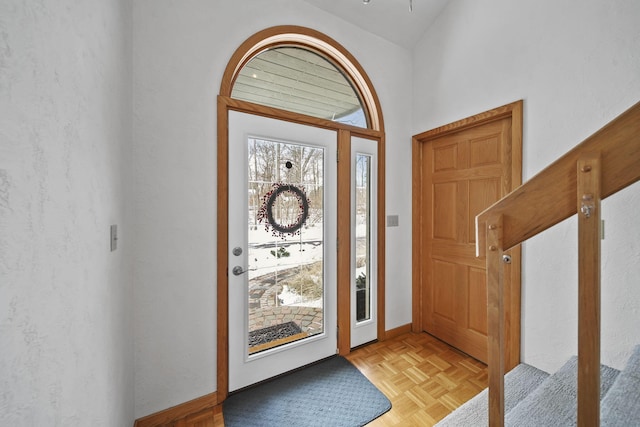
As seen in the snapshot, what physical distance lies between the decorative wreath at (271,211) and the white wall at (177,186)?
1.13ft

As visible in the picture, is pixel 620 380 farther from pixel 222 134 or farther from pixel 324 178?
pixel 222 134

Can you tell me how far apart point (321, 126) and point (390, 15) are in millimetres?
1193

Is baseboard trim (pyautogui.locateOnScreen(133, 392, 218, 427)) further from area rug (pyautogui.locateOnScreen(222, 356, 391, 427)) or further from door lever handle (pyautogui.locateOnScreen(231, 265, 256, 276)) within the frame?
door lever handle (pyautogui.locateOnScreen(231, 265, 256, 276))

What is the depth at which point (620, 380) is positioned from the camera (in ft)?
3.41

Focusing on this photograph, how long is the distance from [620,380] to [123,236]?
2.23m

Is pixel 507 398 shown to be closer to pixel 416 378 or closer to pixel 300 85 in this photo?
pixel 416 378

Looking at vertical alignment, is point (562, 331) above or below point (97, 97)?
below

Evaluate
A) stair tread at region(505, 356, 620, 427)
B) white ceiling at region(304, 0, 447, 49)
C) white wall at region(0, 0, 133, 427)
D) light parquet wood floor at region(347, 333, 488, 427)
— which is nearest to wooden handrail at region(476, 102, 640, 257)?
stair tread at region(505, 356, 620, 427)

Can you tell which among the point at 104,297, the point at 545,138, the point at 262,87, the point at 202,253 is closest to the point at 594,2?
the point at 545,138

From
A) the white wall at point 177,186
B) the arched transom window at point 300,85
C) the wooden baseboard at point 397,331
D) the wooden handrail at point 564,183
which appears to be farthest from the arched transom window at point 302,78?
the wooden baseboard at point 397,331

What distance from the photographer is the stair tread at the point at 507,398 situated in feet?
4.13

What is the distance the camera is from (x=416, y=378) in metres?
1.88

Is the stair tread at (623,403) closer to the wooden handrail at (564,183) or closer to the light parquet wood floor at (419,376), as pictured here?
the wooden handrail at (564,183)

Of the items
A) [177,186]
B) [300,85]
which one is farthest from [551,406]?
[300,85]
